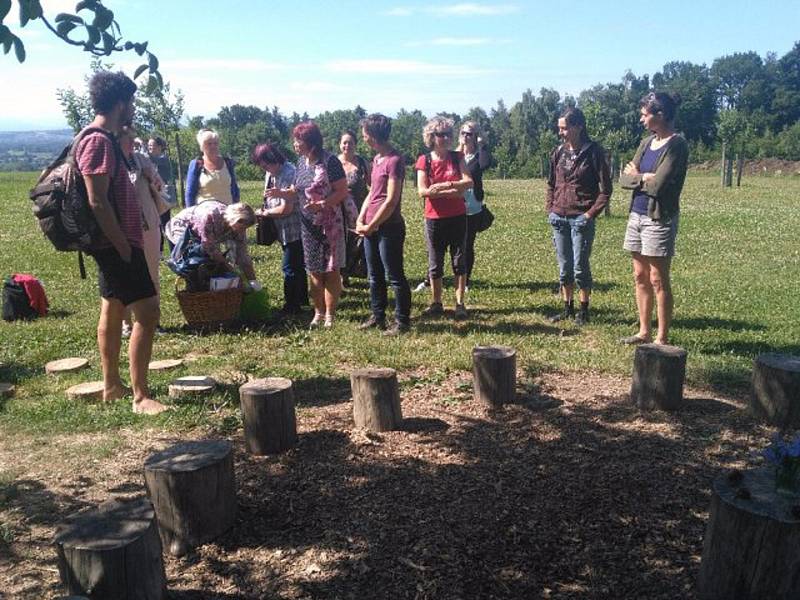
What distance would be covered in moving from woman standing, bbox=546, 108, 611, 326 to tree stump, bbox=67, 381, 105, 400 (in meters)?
4.15

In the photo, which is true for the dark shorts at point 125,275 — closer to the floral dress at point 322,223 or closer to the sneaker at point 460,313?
the floral dress at point 322,223

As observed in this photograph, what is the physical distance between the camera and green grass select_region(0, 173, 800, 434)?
520 cm

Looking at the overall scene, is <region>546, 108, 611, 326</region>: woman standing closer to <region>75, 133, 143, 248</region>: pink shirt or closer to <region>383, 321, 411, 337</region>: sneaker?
<region>383, 321, 411, 337</region>: sneaker

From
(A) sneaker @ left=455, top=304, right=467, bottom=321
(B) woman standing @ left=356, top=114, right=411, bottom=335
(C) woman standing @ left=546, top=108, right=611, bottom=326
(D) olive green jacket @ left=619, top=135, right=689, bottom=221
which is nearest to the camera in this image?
(D) olive green jacket @ left=619, top=135, right=689, bottom=221

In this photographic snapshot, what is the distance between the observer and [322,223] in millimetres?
6637

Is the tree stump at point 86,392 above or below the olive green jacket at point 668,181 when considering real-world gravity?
below

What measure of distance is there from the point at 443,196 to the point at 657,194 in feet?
6.35

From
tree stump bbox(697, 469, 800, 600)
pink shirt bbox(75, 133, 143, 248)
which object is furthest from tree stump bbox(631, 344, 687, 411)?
pink shirt bbox(75, 133, 143, 248)

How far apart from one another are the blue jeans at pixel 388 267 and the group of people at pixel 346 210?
0.01 metres

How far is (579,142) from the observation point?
645 centimetres

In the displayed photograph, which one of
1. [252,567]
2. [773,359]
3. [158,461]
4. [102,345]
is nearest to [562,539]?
[252,567]

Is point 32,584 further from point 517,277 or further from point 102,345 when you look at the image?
point 517,277

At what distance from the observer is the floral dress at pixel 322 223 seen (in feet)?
21.6

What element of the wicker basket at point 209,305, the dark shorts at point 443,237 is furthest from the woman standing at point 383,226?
the wicker basket at point 209,305
